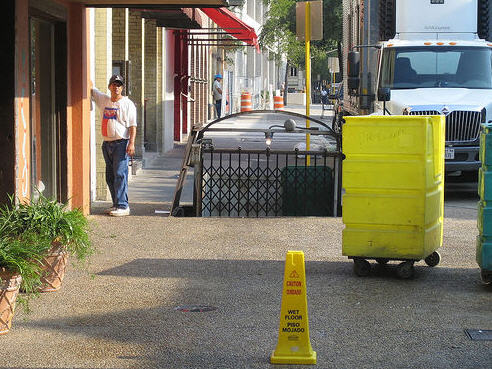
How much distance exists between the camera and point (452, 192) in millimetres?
17516

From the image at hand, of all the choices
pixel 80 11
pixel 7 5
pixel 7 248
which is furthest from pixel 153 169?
pixel 7 248

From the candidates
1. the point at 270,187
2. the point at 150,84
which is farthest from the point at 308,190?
the point at 150,84

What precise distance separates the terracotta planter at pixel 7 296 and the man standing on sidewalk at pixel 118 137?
243 inches

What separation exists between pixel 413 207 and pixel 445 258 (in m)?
1.34

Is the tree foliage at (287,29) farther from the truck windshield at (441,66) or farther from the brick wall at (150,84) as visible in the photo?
the truck windshield at (441,66)

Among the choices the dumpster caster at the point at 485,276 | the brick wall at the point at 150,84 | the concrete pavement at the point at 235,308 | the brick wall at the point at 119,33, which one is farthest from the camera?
the brick wall at the point at 150,84

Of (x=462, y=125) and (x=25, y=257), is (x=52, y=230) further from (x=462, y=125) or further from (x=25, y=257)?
(x=462, y=125)

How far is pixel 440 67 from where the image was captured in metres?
18.0

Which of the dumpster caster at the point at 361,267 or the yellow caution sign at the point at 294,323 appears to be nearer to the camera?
the yellow caution sign at the point at 294,323

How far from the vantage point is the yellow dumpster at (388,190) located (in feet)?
29.9

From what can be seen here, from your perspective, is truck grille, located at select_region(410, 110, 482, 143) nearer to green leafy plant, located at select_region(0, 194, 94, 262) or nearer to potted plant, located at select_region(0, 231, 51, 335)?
green leafy plant, located at select_region(0, 194, 94, 262)

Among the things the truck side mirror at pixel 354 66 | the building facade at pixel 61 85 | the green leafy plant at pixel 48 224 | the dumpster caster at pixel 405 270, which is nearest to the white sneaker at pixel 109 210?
the building facade at pixel 61 85

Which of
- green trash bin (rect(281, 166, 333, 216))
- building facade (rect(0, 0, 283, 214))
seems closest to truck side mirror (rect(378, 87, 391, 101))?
green trash bin (rect(281, 166, 333, 216))

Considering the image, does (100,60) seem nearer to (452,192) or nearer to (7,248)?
(452,192)
